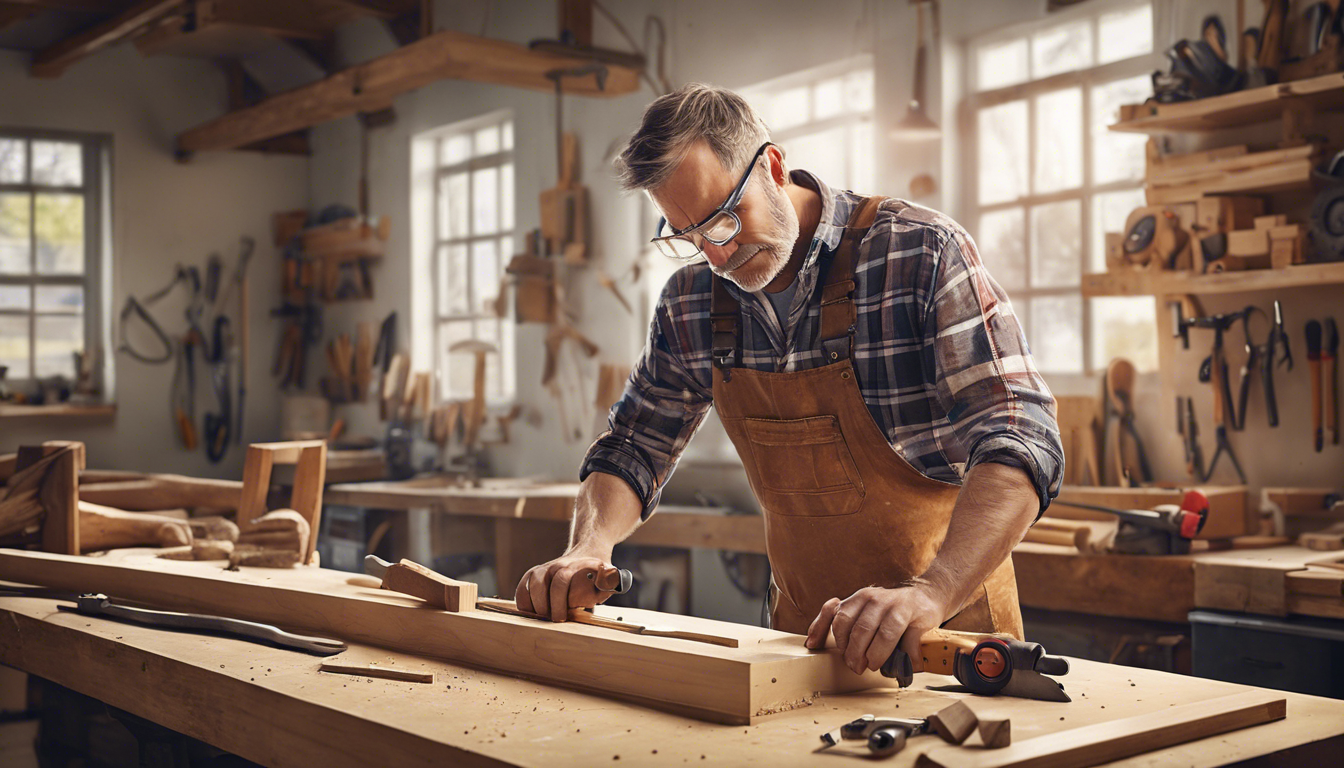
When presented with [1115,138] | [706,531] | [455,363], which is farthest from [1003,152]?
[455,363]

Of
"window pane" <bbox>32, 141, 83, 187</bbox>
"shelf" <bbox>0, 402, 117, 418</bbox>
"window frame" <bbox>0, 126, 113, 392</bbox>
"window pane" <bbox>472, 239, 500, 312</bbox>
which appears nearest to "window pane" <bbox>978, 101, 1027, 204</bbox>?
"window pane" <bbox>472, 239, 500, 312</bbox>

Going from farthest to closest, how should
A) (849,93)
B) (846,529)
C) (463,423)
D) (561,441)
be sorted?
(463,423) → (561,441) → (849,93) → (846,529)

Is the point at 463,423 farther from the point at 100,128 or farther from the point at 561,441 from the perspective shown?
the point at 100,128

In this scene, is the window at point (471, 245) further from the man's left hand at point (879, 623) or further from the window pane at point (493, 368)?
the man's left hand at point (879, 623)

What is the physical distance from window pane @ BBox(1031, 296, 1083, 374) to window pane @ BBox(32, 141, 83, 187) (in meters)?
6.80

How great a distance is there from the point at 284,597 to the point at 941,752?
129 centimetres

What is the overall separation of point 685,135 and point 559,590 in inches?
29.2

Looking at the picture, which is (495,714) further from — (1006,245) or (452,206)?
(452,206)

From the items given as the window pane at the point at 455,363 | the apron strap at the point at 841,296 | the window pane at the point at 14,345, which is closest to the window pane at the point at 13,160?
the window pane at the point at 14,345

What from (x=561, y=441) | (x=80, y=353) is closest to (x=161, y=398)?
(x=80, y=353)

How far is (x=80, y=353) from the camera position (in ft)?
27.2

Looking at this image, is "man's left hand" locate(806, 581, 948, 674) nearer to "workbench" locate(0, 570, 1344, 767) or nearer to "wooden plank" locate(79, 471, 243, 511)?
"workbench" locate(0, 570, 1344, 767)

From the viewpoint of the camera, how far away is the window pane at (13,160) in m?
8.02

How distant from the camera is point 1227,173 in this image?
3543mm
